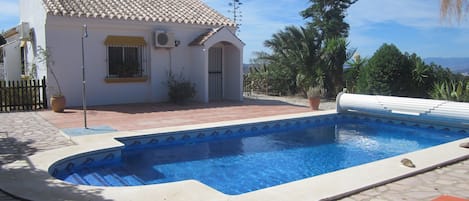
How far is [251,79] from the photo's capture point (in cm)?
2345

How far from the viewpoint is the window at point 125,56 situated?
633 inches

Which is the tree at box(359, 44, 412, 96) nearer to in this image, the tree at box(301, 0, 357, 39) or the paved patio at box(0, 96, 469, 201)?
the paved patio at box(0, 96, 469, 201)

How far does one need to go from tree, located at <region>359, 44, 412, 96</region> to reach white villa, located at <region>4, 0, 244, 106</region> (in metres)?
6.02

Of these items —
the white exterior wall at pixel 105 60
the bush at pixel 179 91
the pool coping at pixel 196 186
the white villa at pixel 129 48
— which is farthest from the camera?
the bush at pixel 179 91

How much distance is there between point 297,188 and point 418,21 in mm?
18373

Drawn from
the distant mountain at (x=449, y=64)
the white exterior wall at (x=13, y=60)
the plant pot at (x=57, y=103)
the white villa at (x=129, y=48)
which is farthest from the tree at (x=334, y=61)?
the white exterior wall at (x=13, y=60)

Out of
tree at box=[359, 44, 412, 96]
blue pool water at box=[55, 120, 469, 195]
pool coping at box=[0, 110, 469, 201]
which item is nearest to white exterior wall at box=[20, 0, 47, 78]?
blue pool water at box=[55, 120, 469, 195]

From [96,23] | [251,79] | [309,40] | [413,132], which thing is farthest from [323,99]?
[96,23]

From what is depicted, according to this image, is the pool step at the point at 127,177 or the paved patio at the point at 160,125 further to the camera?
the pool step at the point at 127,177

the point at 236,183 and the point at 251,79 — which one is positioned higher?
the point at 251,79

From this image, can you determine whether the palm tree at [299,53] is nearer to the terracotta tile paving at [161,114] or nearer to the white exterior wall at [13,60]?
the terracotta tile paving at [161,114]

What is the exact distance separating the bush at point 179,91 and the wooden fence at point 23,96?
4.93 meters

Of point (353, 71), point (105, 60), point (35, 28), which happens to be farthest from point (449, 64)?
point (35, 28)

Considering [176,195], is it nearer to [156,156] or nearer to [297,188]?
[297,188]
